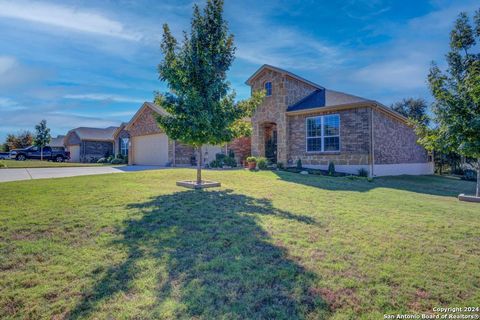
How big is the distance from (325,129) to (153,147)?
1459 centimetres

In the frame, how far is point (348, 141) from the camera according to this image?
14.8 meters

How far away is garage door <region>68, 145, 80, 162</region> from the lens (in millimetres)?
36941

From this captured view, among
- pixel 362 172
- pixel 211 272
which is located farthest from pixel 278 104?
pixel 211 272

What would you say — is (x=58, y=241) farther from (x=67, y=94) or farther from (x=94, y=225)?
(x=67, y=94)

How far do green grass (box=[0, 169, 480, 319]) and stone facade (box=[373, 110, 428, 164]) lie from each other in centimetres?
871

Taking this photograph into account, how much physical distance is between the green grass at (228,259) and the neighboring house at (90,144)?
31269mm

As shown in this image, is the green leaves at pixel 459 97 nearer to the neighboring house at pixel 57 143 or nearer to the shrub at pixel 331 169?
the shrub at pixel 331 169

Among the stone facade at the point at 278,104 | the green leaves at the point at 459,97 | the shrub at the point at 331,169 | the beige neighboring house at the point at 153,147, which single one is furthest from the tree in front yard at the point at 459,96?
the beige neighboring house at the point at 153,147

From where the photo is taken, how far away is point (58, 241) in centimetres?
427

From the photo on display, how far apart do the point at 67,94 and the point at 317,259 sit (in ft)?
104

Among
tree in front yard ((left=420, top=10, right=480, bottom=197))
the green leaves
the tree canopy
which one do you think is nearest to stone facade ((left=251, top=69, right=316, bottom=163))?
the green leaves

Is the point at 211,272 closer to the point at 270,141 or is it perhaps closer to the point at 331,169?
the point at 331,169

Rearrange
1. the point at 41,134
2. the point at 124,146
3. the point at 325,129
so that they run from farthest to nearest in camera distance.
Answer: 1. the point at 41,134
2. the point at 124,146
3. the point at 325,129

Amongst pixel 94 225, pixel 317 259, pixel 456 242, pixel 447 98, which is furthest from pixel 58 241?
pixel 447 98
